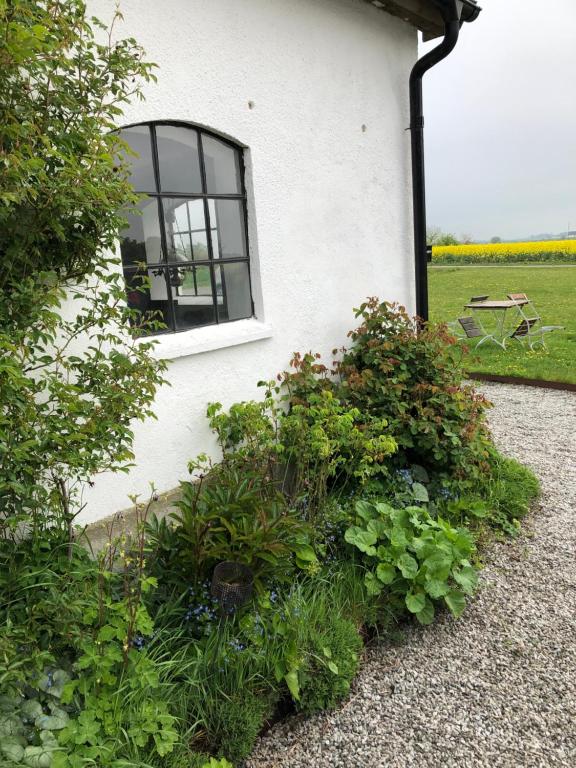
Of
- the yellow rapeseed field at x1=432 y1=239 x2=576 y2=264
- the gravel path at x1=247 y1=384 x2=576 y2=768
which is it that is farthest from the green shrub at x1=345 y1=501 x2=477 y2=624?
the yellow rapeseed field at x1=432 y1=239 x2=576 y2=264

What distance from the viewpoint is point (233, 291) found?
14.1ft

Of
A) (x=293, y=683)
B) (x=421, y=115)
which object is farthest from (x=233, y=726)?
(x=421, y=115)

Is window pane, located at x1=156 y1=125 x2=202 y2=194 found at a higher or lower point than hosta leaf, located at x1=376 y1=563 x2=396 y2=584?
higher

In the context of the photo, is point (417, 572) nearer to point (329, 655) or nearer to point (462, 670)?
point (462, 670)

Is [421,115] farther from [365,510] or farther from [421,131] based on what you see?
[365,510]

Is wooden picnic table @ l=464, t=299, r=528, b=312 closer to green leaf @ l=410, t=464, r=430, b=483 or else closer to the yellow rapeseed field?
green leaf @ l=410, t=464, r=430, b=483

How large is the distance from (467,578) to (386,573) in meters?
0.52

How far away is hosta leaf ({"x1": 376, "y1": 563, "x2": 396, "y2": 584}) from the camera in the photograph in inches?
128

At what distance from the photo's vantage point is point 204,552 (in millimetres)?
2861

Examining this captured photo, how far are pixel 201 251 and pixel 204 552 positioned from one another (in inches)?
86.7

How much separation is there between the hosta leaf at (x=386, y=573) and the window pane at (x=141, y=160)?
2.78 meters

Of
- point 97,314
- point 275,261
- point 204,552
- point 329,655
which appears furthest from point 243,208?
point 329,655

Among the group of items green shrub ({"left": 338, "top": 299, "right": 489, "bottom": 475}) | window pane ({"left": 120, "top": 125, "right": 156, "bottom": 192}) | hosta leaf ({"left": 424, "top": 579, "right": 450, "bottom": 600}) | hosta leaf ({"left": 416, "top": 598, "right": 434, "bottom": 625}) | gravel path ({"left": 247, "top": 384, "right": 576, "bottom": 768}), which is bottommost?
gravel path ({"left": 247, "top": 384, "right": 576, "bottom": 768})

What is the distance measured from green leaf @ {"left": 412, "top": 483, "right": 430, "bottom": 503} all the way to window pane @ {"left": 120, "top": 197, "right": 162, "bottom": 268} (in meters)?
2.47
